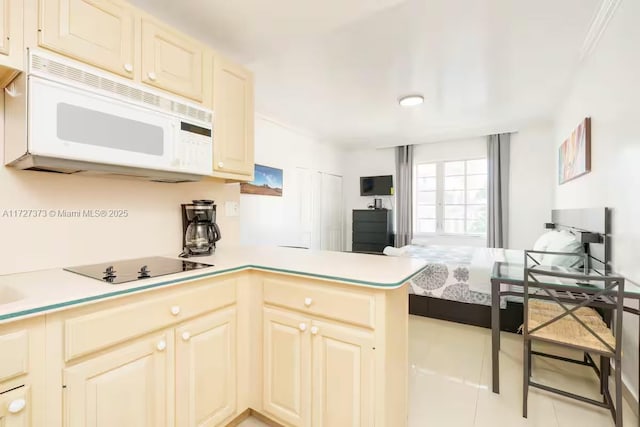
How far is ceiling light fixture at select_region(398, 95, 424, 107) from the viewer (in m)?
3.55

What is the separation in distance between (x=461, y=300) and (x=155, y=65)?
10.4 feet

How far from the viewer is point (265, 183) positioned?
441 cm

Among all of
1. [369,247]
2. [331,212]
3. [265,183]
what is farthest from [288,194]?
[369,247]

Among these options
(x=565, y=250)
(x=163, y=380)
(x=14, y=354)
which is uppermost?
(x=565, y=250)

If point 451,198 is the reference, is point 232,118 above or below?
above

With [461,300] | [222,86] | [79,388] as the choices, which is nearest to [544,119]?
[461,300]

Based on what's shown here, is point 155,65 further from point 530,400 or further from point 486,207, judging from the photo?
point 486,207

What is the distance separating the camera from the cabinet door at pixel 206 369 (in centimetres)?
134

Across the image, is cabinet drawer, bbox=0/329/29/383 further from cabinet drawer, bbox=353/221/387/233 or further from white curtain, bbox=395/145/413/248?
white curtain, bbox=395/145/413/248

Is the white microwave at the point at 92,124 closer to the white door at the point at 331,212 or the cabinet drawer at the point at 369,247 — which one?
the white door at the point at 331,212

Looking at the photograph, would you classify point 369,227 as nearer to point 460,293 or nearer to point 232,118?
point 460,293

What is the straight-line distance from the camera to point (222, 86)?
1.96 metres

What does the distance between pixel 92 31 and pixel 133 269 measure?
3.65 ft

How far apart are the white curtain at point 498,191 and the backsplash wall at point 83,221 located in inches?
189
